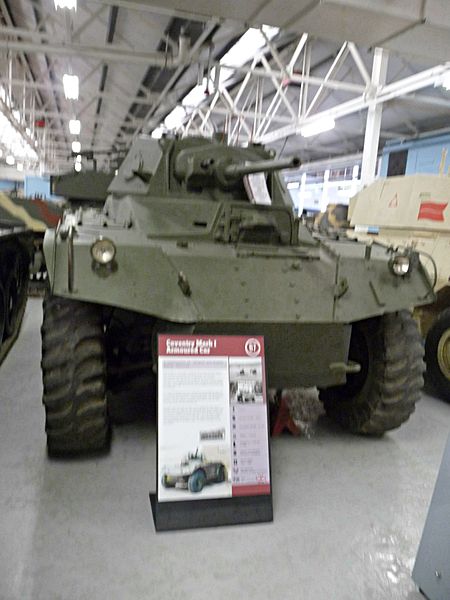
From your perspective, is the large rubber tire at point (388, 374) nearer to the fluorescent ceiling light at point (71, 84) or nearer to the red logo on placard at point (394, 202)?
the red logo on placard at point (394, 202)

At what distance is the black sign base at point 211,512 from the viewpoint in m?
3.05

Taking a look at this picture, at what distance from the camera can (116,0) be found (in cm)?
688

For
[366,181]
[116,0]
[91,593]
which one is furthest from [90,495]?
[366,181]

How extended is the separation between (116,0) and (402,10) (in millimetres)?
3683

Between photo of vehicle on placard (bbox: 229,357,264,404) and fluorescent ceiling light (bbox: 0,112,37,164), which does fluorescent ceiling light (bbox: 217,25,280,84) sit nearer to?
photo of vehicle on placard (bbox: 229,357,264,404)

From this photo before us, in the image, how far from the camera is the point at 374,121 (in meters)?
10.9

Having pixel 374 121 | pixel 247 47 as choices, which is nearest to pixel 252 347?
pixel 374 121

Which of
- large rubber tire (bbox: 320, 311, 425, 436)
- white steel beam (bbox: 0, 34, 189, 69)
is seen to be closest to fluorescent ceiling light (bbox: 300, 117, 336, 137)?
white steel beam (bbox: 0, 34, 189, 69)

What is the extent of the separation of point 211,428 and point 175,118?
53.2ft

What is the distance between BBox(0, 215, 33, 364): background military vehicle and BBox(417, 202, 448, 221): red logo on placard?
182 inches

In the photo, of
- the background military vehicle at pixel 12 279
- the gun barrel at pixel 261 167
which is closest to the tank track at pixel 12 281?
the background military vehicle at pixel 12 279

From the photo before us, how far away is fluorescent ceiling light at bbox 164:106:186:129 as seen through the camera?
16.7 m

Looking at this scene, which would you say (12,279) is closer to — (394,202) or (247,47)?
(394,202)

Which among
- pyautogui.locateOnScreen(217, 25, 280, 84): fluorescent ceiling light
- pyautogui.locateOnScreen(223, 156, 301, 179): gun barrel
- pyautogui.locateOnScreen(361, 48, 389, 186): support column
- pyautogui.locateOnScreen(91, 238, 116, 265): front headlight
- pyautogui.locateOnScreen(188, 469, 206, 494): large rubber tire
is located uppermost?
pyautogui.locateOnScreen(217, 25, 280, 84): fluorescent ceiling light
